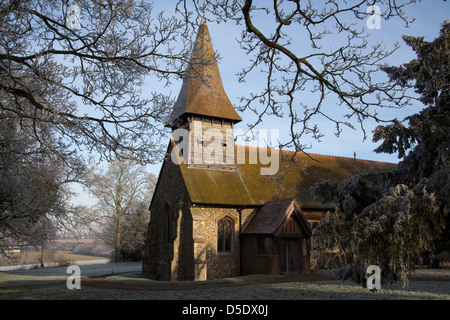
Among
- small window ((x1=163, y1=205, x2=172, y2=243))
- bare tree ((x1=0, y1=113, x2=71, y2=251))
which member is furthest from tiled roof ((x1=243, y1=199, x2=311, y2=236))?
bare tree ((x1=0, y1=113, x2=71, y2=251))

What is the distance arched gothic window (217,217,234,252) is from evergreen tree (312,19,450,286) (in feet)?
29.8

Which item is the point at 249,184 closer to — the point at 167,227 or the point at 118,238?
the point at 167,227

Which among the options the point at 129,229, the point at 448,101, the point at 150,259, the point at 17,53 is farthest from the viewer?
the point at 129,229

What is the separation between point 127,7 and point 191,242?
14.3 metres

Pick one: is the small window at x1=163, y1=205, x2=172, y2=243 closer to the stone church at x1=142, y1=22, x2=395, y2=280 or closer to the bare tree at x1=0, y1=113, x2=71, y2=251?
the stone church at x1=142, y1=22, x2=395, y2=280

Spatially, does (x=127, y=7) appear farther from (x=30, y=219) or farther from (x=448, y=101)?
(x=448, y=101)

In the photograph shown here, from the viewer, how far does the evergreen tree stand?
8180mm

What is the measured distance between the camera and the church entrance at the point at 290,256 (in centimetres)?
2003

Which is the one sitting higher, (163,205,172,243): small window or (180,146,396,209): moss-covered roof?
(180,146,396,209): moss-covered roof

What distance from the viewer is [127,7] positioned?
788 cm

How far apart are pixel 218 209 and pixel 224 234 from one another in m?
1.50

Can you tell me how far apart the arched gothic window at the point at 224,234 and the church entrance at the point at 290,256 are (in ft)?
10.1

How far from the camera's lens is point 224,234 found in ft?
68.9
